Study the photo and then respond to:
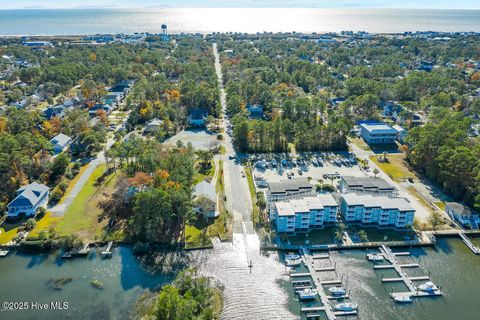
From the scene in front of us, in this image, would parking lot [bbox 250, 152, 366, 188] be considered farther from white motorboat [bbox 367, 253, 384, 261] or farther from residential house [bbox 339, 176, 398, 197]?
white motorboat [bbox 367, 253, 384, 261]

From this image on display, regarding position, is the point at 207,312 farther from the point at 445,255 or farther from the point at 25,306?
the point at 445,255

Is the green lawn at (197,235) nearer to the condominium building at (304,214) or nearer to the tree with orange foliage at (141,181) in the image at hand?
the tree with orange foliage at (141,181)

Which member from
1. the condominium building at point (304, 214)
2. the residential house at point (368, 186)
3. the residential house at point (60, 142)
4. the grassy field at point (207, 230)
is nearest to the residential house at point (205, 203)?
the grassy field at point (207, 230)

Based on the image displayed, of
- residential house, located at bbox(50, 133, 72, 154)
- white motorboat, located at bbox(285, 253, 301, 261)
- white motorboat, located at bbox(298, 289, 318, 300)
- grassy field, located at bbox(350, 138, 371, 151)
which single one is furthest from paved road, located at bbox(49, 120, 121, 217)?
grassy field, located at bbox(350, 138, 371, 151)

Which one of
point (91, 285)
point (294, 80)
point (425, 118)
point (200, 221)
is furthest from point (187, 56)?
point (91, 285)

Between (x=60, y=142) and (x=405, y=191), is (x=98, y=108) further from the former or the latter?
(x=405, y=191)

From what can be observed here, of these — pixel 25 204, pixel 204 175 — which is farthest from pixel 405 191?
pixel 25 204
